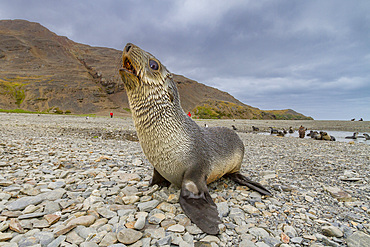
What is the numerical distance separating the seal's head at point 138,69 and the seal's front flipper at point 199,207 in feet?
5.13

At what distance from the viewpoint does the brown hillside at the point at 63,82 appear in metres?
60.5

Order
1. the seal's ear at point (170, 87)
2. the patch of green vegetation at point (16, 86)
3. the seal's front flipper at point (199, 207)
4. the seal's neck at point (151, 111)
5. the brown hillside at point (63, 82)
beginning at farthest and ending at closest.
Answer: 1. the brown hillside at point (63, 82)
2. the patch of green vegetation at point (16, 86)
3. the seal's ear at point (170, 87)
4. the seal's neck at point (151, 111)
5. the seal's front flipper at point (199, 207)

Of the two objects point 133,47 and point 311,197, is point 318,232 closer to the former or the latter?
point 311,197

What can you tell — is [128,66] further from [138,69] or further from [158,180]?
[158,180]

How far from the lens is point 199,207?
255 cm

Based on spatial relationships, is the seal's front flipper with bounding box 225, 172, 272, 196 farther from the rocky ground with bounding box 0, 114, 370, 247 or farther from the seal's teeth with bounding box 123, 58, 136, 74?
the seal's teeth with bounding box 123, 58, 136, 74

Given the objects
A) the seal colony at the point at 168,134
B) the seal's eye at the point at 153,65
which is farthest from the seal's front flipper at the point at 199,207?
the seal's eye at the point at 153,65

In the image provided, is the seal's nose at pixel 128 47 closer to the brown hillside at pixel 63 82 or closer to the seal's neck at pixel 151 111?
the seal's neck at pixel 151 111

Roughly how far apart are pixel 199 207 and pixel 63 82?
81.0 metres

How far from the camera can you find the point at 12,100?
5725 centimetres

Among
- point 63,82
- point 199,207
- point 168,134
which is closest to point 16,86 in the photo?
point 63,82

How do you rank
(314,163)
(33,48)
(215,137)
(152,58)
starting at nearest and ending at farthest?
1. (152,58)
2. (215,137)
3. (314,163)
4. (33,48)

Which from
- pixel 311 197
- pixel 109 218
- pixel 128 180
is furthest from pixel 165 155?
pixel 311 197

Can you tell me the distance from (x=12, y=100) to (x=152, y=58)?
75.6 metres
